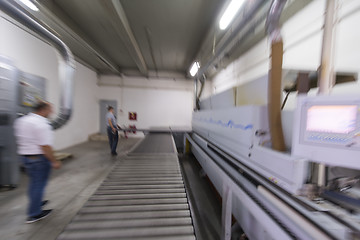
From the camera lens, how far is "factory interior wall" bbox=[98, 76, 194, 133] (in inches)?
257

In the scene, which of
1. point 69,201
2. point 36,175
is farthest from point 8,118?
point 69,201

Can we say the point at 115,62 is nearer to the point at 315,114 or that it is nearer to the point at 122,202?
the point at 122,202

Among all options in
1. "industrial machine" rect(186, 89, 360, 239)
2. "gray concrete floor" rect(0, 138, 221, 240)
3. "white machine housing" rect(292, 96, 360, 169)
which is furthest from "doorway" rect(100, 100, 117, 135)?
"white machine housing" rect(292, 96, 360, 169)

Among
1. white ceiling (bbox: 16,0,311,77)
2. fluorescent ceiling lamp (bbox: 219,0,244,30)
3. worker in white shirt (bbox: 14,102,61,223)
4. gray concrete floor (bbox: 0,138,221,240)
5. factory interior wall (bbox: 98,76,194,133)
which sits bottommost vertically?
gray concrete floor (bbox: 0,138,221,240)

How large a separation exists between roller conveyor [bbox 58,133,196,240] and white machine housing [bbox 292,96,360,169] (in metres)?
1.03

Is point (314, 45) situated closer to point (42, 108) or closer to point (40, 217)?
point (42, 108)

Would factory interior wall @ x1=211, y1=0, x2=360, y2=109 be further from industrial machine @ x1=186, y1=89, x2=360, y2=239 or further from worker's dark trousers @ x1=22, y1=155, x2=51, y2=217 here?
worker's dark trousers @ x1=22, y1=155, x2=51, y2=217

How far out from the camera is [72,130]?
4871 millimetres

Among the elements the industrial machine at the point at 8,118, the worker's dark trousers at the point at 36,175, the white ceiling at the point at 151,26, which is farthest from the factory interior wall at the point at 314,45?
the industrial machine at the point at 8,118

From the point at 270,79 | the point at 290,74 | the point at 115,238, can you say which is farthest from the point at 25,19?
the point at 290,74

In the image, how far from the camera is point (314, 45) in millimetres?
2260

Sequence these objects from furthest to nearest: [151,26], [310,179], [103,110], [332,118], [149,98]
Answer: [149,98]
[103,110]
[151,26]
[310,179]
[332,118]

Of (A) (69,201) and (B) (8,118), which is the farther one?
(B) (8,118)

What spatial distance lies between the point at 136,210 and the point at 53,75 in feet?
16.1
